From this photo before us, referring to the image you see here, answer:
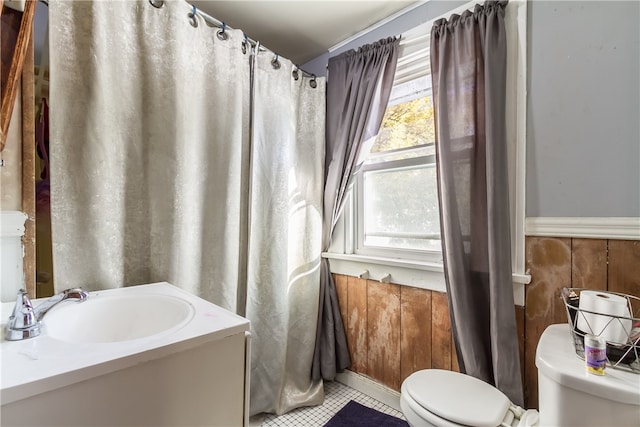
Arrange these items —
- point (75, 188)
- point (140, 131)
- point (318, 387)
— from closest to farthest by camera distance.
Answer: point (75, 188) < point (140, 131) < point (318, 387)

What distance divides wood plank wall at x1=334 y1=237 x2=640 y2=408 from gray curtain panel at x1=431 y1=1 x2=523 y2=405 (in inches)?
3.9

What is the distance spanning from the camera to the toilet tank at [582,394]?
0.71 metres

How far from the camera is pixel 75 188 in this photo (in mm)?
1094

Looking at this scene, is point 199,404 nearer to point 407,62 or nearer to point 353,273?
point 353,273

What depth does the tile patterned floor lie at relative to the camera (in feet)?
5.18

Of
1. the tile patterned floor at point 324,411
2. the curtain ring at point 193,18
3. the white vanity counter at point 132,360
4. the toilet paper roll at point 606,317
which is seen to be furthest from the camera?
the tile patterned floor at point 324,411

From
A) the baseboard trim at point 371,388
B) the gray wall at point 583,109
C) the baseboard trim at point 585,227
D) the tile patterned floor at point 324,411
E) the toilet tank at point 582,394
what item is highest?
the gray wall at point 583,109

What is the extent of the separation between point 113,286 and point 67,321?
0.26 metres

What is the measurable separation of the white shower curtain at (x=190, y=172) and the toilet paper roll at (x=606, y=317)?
4.30 ft

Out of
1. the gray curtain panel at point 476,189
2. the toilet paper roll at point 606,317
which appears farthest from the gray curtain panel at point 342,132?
the toilet paper roll at point 606,317

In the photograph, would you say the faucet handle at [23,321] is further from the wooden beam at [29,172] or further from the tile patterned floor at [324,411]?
the tile patterned floor at [324,411]

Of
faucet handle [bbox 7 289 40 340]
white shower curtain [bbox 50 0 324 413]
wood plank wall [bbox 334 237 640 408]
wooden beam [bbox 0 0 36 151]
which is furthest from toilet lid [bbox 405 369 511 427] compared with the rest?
wooden beam [bbox 0 0 36 151]

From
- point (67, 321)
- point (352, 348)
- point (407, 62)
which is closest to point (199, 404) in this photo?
point (67, 321)

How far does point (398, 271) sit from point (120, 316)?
52.0 inches
